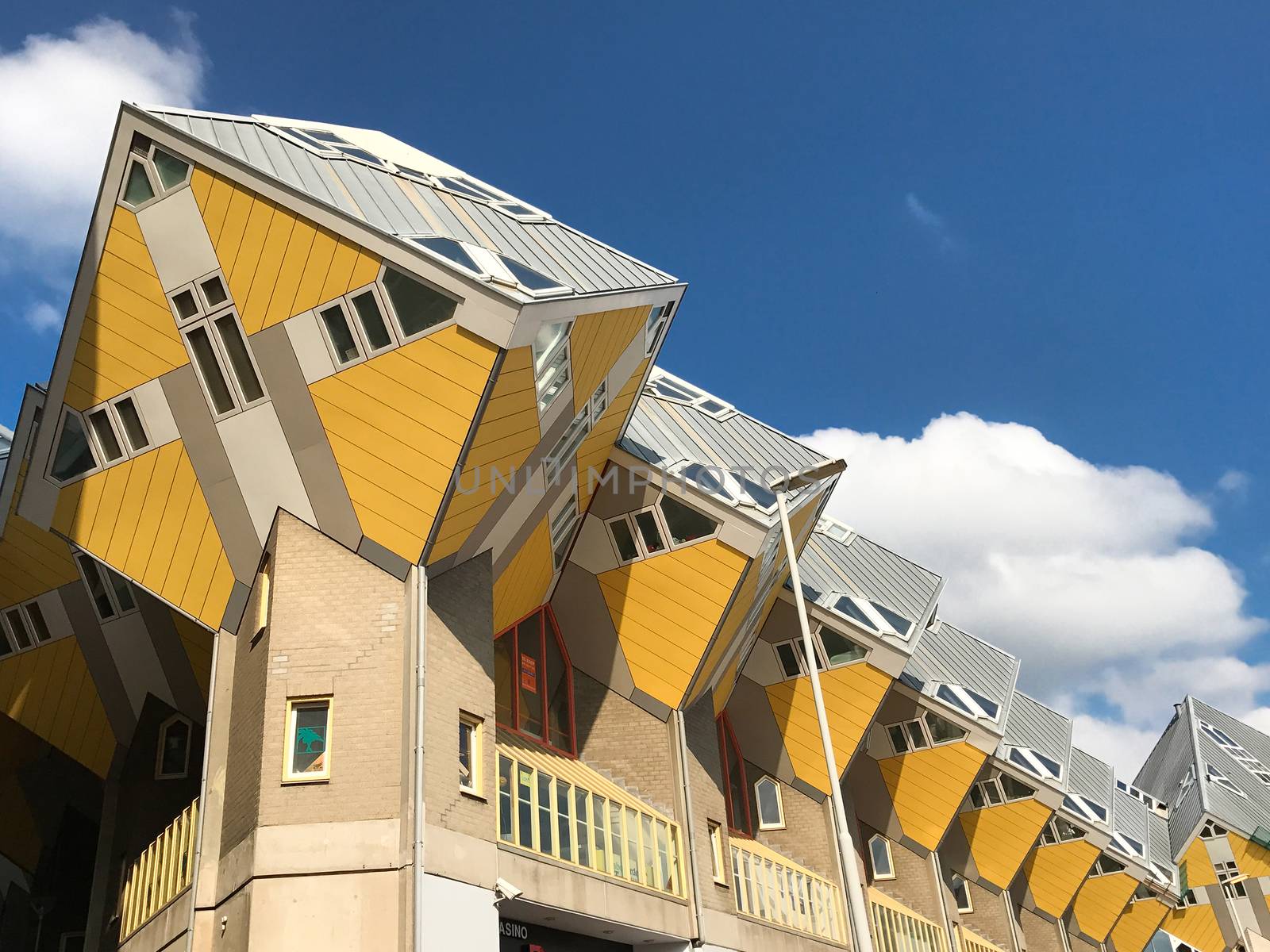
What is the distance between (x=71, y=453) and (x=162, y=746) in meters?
7.94

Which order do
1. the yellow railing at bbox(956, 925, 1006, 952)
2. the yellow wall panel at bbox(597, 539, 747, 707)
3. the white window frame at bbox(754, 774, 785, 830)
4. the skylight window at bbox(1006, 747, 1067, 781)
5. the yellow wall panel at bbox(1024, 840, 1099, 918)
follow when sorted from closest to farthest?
the yellow wall panel at bbox(597, 539, 747, 707)
the white window frame at bbox(754, 774, 785, 830)
the yellow railing at bbox(956, 925, 1006, 952)
the skylight window at bbox(1006, 747, 1067, 781)
the yellow wall panel at bbox(1024, 840, 1099, 918)

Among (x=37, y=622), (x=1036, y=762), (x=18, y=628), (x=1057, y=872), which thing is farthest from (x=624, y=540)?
(x=1057, y=872)

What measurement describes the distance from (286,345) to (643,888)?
1152 cm

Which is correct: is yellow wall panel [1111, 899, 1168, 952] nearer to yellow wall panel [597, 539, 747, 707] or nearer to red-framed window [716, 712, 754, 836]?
red-framed window [716, 712, 754, 836]

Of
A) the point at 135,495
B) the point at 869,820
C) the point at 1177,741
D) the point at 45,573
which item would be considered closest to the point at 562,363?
the point at 135,495

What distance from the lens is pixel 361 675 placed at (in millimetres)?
15953

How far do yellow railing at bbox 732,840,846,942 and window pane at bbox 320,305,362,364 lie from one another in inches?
554

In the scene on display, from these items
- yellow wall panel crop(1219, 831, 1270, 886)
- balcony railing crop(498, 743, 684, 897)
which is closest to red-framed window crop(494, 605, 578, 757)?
balcony railing crop(498, 743, 684, 897)

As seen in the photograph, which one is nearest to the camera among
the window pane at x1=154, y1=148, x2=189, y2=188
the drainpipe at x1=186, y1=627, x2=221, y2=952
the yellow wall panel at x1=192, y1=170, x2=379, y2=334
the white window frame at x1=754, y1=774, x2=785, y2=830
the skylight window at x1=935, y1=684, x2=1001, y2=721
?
the drainpipe at x1=186, y1=627, x2=221, y2=952

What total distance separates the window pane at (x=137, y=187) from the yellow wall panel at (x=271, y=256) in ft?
2.71

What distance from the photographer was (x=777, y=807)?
30344 millimetres

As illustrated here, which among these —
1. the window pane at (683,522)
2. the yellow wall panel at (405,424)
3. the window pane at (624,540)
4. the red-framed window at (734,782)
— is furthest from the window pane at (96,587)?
the red-framed window at (734,782)

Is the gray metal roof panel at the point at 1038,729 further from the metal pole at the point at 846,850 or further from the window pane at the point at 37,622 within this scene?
the window pane at the point at 37,622

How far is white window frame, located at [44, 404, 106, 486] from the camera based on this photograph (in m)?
18.6
